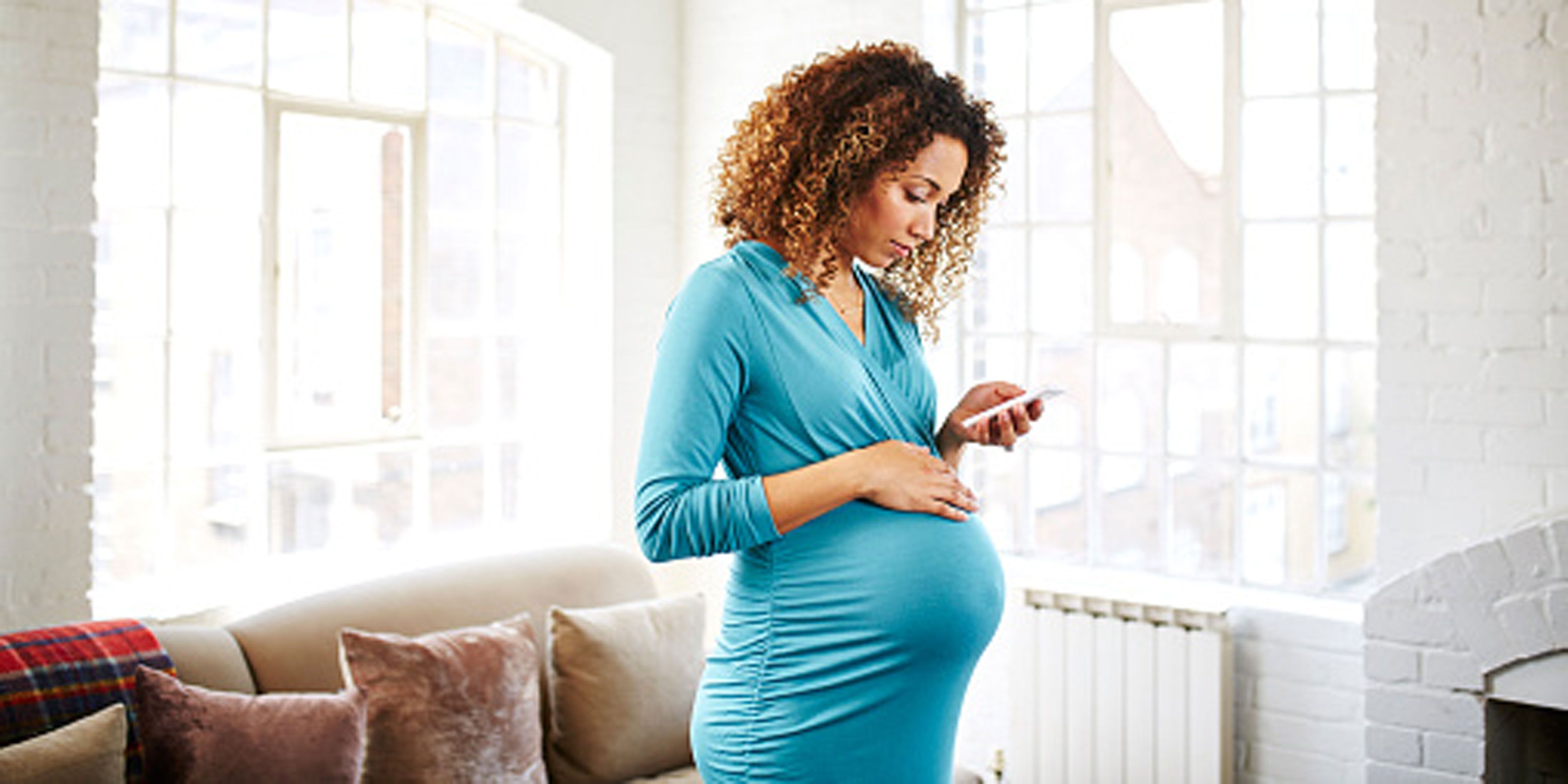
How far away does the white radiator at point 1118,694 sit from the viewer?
391 centimetres

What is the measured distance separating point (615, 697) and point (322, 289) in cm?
166

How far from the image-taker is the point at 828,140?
1.74 meters

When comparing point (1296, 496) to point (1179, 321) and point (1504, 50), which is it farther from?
point (1504, 50)

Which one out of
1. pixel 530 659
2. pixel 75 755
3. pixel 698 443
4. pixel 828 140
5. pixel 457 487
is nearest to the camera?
pixel 698 443

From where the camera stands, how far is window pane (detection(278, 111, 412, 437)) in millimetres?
4246

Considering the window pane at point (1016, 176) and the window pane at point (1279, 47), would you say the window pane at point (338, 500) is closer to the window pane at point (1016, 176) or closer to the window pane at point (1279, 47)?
the window pane at point (1016, 176)

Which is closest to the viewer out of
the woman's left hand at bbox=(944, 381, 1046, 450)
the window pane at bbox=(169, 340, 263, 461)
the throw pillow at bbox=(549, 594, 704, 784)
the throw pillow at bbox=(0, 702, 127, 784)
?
the woman's left hand at bbox=(944, 381, 1046, 450)

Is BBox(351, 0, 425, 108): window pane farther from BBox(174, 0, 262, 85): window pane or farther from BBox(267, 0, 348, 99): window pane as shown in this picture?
BBox(174, 0, 262, 85): window pane

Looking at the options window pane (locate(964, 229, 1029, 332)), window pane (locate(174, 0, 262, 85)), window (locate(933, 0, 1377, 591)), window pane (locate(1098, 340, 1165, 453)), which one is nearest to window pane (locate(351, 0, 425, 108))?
window pane (locate(174, 0, 262, 85))


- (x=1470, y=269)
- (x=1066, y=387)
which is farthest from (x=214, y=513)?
(x=1470, y=269)

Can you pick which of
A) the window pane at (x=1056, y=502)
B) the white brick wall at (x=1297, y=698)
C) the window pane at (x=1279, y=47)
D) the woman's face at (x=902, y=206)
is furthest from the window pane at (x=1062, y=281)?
the woman's face at (x=902, y=206)

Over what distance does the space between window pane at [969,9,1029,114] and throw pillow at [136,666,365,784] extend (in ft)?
9.45

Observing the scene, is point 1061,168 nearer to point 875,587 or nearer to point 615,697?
point 615,697

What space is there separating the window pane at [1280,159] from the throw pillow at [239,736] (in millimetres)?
2842
